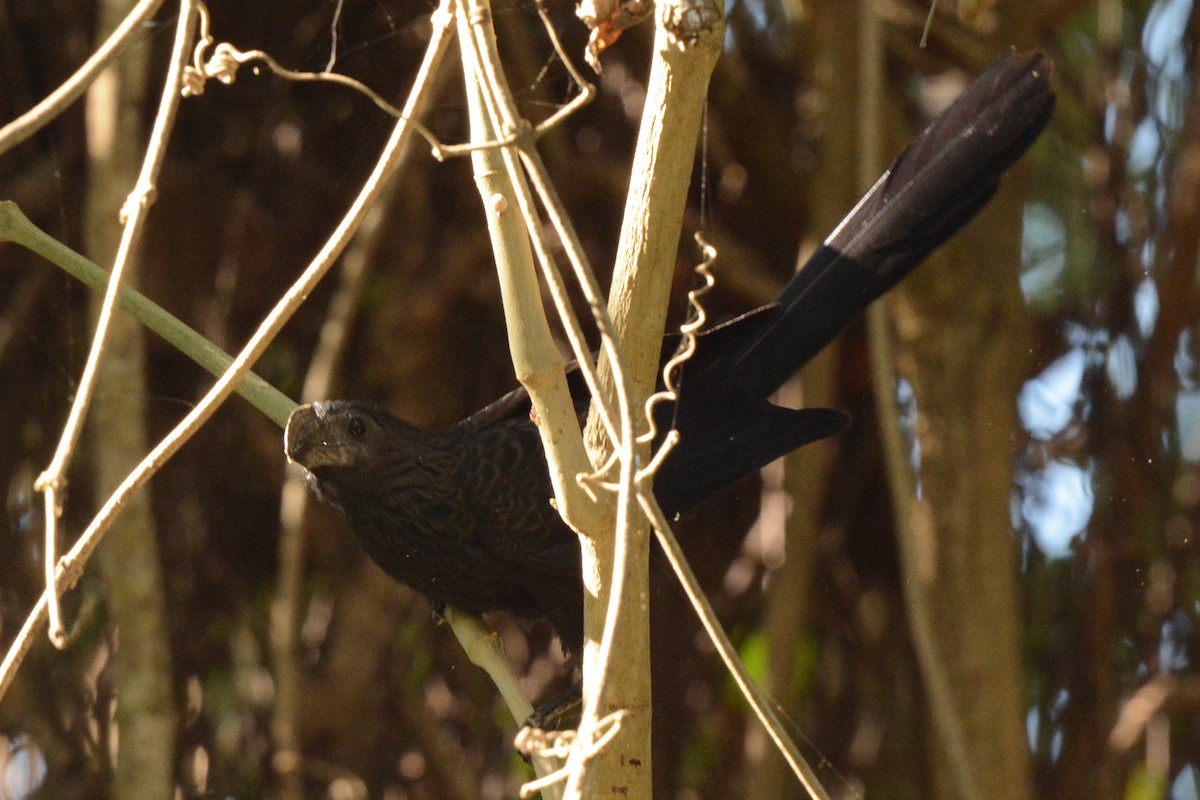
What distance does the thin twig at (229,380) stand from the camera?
0.94m

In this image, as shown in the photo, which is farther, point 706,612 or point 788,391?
point 788,391

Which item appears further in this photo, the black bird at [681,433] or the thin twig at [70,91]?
the black bird at [681,433]

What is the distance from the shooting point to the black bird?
70.5 inches

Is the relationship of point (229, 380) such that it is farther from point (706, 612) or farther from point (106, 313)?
point (706, 612)

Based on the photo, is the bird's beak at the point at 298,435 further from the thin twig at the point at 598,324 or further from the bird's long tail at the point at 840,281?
the thin twig at the point at 598,324

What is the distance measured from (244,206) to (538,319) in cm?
197

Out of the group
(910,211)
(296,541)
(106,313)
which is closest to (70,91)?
(106,313)

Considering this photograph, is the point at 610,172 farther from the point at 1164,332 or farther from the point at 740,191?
the point at 1164,332

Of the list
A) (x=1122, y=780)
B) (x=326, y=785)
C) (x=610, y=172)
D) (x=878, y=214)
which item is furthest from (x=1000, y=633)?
(x=326, y=785)

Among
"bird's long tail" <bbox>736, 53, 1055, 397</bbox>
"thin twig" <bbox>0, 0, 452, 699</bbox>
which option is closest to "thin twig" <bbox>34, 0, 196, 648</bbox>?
"thin twig" <bbox>0, 0, 452, 699</bbox>

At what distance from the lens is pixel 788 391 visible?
9.57ft

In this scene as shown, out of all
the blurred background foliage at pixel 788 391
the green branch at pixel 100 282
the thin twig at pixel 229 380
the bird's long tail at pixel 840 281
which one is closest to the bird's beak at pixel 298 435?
the green branch at pixel 100 282

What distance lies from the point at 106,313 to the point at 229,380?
0.34ft

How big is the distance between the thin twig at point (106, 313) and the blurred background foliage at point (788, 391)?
1.63 metres
